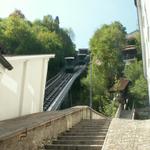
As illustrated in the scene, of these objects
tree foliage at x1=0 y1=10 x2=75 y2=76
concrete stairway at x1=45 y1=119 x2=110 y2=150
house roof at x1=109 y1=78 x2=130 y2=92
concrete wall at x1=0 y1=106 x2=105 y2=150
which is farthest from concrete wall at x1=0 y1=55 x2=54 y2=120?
tree foliage at x1=0 y1=10 x2=75 y2=76

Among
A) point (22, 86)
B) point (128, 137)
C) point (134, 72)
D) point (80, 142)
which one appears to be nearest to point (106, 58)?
point (134, 72)

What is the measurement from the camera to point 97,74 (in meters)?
53.1

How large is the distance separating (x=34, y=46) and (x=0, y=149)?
5170 centimetres

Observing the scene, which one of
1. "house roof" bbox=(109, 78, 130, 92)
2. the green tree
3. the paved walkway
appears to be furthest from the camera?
the green tree

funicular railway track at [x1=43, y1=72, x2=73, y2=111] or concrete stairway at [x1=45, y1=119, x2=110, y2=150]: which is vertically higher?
funicular railway track at [x1=43, y1=72, x2=73, y2=111]

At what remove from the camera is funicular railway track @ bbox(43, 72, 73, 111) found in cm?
3955

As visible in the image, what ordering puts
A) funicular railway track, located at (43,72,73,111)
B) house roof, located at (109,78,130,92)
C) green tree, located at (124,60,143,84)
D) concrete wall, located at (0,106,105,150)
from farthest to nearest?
green tree, located at (124,60,143,84) → house roof, located at (109,78,130,92) → funicular railway track, located at (43,72,73,111) → concrete wall, located at (0,106,105,150)

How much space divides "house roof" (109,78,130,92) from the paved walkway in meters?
38.2

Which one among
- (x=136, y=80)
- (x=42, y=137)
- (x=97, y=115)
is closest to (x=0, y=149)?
(x=42, y=137)

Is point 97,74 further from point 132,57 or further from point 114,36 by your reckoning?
point 132,57

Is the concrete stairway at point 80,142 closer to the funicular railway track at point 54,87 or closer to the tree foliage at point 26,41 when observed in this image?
the funicular railway track at point 54,87

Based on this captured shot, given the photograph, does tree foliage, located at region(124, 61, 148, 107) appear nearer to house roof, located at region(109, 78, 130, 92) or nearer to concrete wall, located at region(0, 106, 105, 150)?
house roof, located at region(109, 78, 130, 92)

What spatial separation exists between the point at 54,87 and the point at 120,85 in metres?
9.05

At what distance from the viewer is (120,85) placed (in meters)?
48.4
